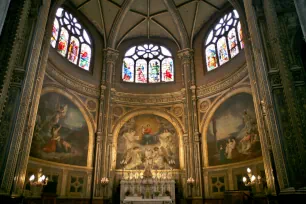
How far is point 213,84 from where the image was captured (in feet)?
66.8

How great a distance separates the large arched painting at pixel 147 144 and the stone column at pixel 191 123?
1.30 m

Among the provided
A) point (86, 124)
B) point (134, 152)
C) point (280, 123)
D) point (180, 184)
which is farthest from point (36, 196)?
point (280, 123)

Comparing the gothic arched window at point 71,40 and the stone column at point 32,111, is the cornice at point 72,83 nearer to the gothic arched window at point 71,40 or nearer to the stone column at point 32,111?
the gothic arched window at point 71,40

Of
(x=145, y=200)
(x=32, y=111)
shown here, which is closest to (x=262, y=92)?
(x=145, y=200)

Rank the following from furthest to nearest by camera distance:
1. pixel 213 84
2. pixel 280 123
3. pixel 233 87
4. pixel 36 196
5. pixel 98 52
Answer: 1. pixel 98 52
2. pixel 213 84
3. pixel 233 87
4. pixel 36 196
5. pixel 280 123

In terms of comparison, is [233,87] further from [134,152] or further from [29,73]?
[29,73]

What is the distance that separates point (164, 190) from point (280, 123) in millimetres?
10898

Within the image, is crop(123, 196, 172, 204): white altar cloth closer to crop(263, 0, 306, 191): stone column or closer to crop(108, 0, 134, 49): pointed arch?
crop(263, 0, 306, 191): stone column

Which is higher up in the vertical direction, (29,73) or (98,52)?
(98,52)

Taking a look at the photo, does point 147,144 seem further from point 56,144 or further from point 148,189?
point 56,144

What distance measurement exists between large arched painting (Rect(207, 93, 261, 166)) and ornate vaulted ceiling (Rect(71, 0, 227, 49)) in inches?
298

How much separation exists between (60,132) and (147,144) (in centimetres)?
670

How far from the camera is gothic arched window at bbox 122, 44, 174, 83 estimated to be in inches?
934

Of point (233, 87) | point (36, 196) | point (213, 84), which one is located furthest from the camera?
point (213, 84)
